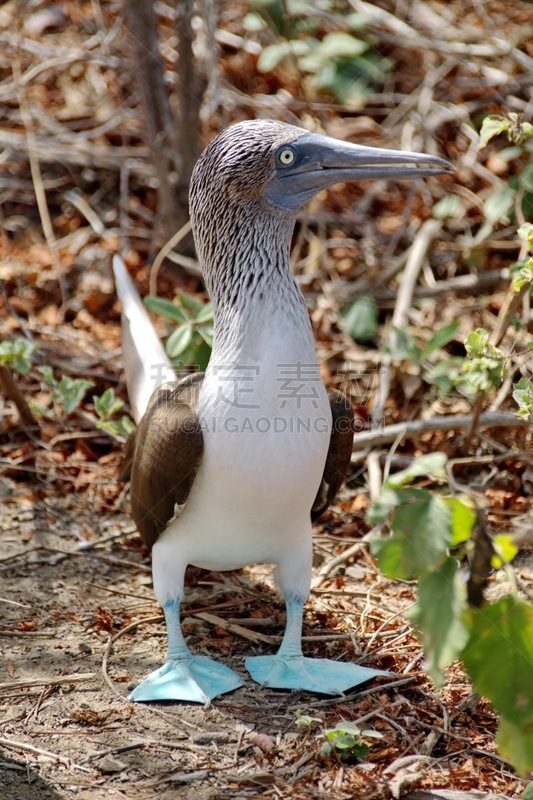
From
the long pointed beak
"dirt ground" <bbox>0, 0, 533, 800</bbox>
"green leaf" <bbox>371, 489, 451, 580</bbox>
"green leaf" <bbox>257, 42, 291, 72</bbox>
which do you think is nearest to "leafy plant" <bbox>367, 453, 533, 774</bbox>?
"green leaf" <bbox>371, 489, 451, 580</bbox>

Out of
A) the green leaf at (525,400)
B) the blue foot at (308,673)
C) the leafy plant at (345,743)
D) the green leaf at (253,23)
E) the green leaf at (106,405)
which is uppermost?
the green leaf at (253,23)

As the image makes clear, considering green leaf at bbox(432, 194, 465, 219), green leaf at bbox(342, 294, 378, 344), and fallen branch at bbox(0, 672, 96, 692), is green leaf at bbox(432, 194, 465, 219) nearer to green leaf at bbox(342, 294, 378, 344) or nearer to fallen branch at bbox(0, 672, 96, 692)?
green leaf at bbox(342, 294, 378, 344)

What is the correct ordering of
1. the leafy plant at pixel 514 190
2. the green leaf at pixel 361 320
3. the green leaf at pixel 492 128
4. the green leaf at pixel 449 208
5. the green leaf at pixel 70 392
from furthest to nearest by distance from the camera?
1. the green leaf at pixel 449 208
2. the green leaf at pixel 361 320
3. the green leaf at pixel 70 392
4. the leafy plant at pixel 514 190
5. the green leaf at pixel 492 128

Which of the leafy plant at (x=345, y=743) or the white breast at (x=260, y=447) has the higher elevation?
the white breast at (x=260, y=447)

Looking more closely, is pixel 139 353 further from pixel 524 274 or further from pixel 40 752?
pixel 40 752

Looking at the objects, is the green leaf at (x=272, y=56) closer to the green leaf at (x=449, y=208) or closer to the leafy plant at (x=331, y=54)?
the leafy plant at (x=331, y=54)

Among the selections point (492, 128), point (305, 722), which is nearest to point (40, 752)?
point (305, 722)

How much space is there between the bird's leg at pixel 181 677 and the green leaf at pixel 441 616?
4.78 ft

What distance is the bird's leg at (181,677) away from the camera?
3.31 m

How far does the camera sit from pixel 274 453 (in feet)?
10.4

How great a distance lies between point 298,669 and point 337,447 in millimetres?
865

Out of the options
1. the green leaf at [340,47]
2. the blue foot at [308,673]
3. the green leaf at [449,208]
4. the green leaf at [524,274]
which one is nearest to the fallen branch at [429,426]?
the green leaf at [524,274]

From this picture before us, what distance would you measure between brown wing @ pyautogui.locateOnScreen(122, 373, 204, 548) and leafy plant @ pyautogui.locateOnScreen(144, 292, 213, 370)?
0.60 m

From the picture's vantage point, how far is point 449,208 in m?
5.79
